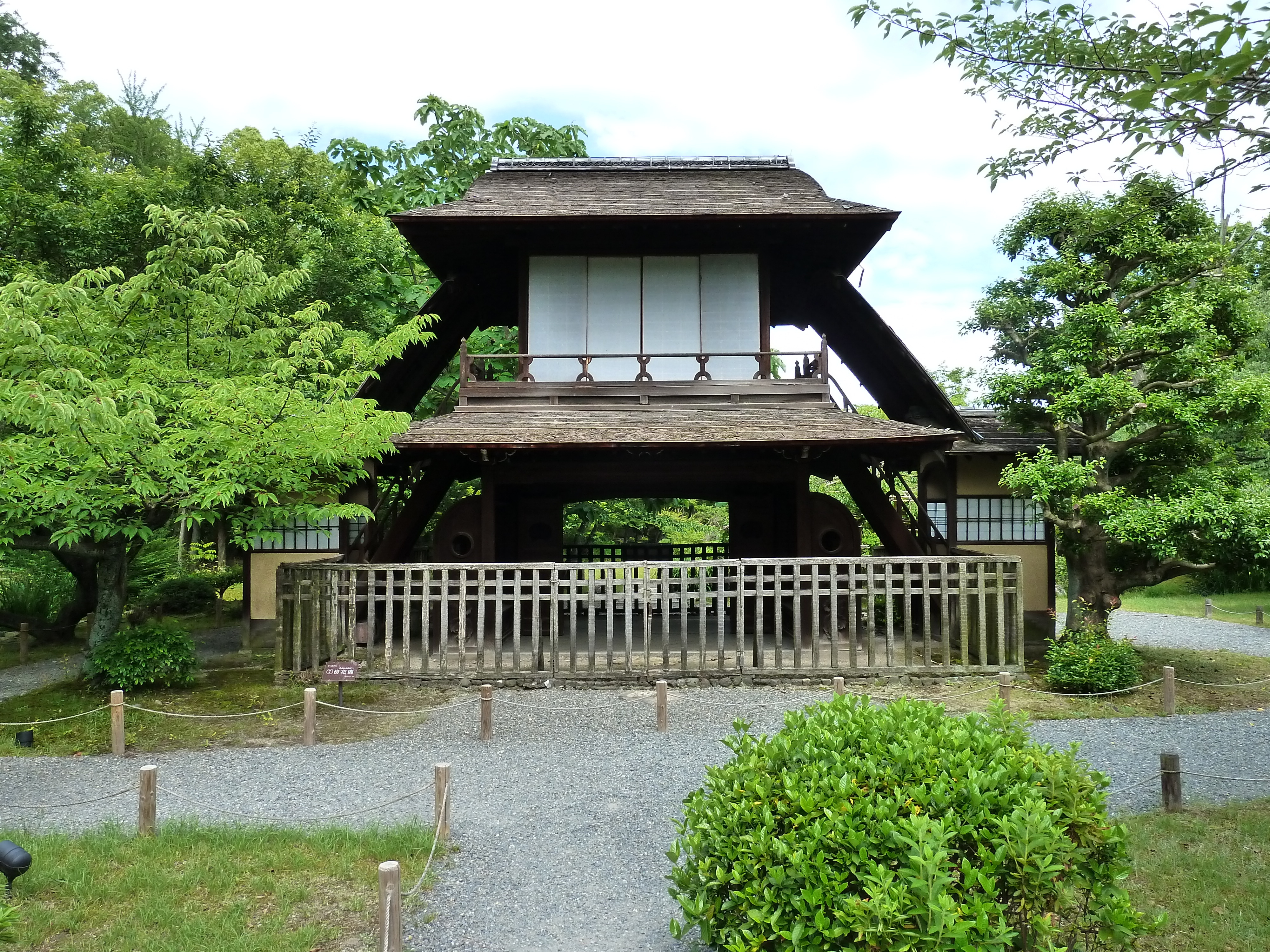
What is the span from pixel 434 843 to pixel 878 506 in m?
8.61

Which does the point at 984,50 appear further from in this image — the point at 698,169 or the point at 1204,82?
the point at 698,169

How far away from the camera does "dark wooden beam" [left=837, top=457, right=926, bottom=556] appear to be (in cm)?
1120

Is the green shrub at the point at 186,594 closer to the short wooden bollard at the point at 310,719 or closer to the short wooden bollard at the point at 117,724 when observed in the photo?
the short wooden bollard at the point at 117,724

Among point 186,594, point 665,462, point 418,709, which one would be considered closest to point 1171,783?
point 665,462

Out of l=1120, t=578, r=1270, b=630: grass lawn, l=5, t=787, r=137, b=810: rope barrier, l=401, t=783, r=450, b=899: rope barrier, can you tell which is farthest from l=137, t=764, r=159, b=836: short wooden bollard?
l=1120, t=578, r=1270, b=630: grass lawn

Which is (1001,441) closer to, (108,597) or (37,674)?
(108,597)

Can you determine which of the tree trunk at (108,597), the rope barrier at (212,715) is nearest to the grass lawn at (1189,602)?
the rope barrier at (212,715)

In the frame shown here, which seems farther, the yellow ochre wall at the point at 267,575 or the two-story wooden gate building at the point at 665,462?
the yellow ochre wall at the point at 267,575

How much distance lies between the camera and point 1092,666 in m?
9.02

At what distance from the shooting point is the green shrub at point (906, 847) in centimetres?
276

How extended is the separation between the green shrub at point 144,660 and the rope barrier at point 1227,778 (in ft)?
35.0

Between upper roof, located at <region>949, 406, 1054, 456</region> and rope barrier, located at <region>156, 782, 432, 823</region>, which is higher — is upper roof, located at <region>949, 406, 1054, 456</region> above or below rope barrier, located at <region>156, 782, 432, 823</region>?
above

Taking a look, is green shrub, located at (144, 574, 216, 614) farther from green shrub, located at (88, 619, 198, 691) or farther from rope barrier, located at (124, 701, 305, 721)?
rope barrier, located at (124, 701, 305, 721)

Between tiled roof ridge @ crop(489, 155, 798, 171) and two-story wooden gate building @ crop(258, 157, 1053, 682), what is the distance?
0.19 ft
